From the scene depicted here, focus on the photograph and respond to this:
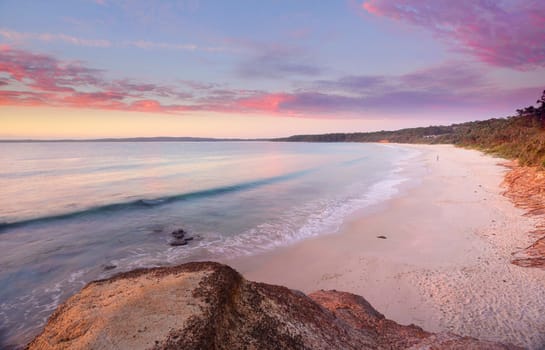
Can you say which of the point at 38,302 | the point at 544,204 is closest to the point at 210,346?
the point at 38,302

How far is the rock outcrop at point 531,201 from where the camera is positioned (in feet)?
26.9

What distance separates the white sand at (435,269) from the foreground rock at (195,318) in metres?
2.96

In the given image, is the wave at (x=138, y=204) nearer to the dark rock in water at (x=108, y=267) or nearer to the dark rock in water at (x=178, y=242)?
the dark rock in water at (x=178, y=242)

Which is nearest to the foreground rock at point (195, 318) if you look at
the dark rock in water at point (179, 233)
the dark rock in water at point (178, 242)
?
the dark rock in water at point (178, 242)

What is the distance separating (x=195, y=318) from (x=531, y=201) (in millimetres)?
17843

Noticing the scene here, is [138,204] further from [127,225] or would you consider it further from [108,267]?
[108,267]

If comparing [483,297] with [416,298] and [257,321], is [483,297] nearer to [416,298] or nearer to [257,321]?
[416,298]

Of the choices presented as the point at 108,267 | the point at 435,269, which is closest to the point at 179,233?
the point at 108,267

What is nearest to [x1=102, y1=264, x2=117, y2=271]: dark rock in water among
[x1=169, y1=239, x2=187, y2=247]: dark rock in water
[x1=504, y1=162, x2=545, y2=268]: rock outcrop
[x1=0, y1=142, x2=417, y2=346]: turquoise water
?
[x1=0, y1=142, x2=417, y2=346]: turquoise water

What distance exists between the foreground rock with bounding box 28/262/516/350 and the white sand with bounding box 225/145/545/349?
2.96 m

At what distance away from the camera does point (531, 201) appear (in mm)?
14555

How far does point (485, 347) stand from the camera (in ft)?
11.0

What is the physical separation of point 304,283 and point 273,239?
4.48m

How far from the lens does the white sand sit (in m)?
5.82
